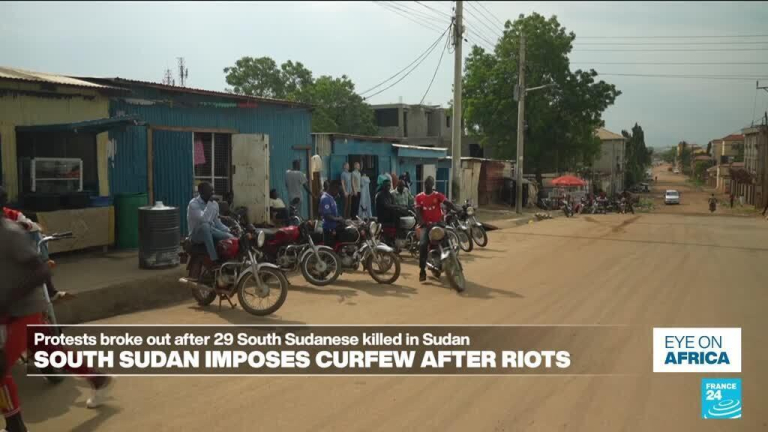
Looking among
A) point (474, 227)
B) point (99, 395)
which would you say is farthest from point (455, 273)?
point (474, 227)

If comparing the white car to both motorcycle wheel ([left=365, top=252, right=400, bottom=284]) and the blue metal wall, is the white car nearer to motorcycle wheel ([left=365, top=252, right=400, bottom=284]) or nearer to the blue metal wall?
the blue metal wall

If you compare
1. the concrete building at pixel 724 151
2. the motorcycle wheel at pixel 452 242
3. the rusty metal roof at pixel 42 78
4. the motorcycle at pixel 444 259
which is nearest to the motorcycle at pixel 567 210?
the motorcycle wheel at pixel 452 242

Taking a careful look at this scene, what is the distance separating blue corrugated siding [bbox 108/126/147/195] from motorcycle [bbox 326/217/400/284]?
455 cm

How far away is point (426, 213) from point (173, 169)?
19.0 feet

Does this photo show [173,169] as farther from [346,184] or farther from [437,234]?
[437,234]

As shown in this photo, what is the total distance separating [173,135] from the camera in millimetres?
12586

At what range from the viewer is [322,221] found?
10203 millimetres

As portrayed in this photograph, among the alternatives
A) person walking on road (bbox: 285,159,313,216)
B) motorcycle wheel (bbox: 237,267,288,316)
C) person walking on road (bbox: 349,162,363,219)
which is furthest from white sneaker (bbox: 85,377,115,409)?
person walking on road (bbox: 349,162,363,219)

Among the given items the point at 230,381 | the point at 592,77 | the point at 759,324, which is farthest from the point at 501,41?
the point at 230,381

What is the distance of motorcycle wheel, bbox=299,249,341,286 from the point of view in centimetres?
931

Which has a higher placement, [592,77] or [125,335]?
[592,77]

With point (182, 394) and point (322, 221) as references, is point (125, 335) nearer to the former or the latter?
point (182, 394)

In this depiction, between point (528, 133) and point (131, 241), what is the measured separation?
35157 millimetres

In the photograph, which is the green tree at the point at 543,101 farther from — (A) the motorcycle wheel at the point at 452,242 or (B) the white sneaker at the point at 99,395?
Result: (B) the white sneaker at the point at 99,395
